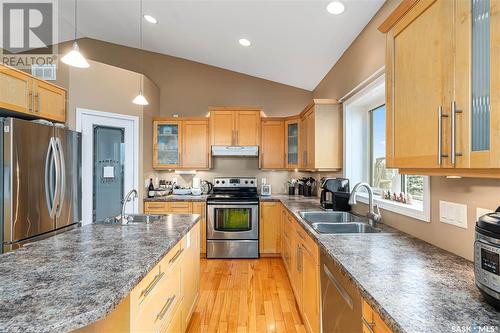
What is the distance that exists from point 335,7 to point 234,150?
8.13 feet

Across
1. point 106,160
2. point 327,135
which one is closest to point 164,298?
point 327,135

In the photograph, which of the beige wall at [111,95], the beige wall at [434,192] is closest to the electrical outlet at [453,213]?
the beige wall at [434,192]

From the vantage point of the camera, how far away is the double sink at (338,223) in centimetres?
204

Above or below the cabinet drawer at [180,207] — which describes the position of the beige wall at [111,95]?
above

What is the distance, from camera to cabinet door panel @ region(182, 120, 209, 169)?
427 cm

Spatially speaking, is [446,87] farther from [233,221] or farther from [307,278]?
[233,221]

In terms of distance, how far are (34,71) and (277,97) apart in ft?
11.2

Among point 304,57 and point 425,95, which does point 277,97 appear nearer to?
point 304,57

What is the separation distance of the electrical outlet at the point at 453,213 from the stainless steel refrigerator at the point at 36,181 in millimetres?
3365

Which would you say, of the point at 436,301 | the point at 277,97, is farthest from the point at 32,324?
the point at 277,97

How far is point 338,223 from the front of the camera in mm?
2086

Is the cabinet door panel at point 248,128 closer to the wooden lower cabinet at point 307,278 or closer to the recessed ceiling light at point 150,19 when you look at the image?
the recessed ceiling light at point 150,19

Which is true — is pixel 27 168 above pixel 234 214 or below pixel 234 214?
above

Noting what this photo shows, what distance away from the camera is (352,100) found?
2.71 m
